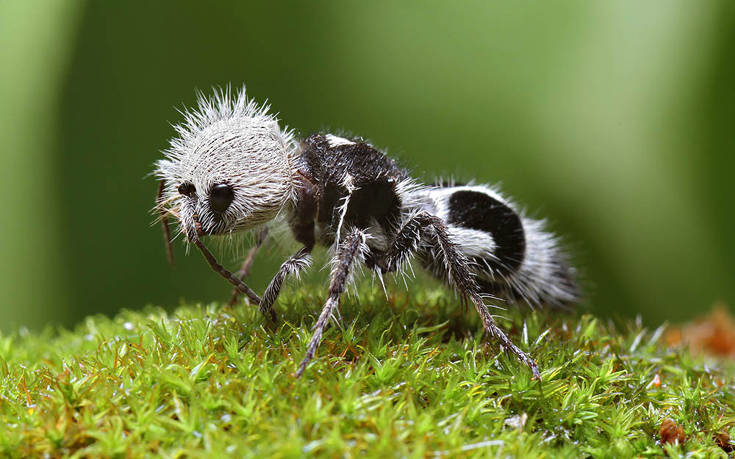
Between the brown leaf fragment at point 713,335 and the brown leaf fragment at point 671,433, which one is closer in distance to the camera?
the brown leaf fragment at point 671,433

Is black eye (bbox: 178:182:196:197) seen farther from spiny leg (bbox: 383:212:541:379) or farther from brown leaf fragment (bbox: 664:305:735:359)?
brown leaf fragment (bbox: 664:305:735:359)

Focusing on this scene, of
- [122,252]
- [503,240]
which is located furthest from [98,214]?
[503,240]

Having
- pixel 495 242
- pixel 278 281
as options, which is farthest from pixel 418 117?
pixel 278 281

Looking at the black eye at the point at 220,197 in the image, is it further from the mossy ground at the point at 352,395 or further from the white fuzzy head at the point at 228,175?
the mossy ground at the point at 352,395

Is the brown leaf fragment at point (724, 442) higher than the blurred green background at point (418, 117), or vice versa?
the blurred green background at point (418, 117)

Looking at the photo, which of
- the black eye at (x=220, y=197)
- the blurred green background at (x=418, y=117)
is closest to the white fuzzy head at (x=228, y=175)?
the black eye at (x=220, y=197)

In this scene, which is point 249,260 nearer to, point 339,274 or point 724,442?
point 339,274

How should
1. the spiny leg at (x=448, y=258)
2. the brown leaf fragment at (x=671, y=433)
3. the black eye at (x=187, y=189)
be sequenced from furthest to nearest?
the black eye at (x=187, y=189) < the spiny leg at (x=448, y=258) < the brown leaf fragment at (x=671, y=433)
